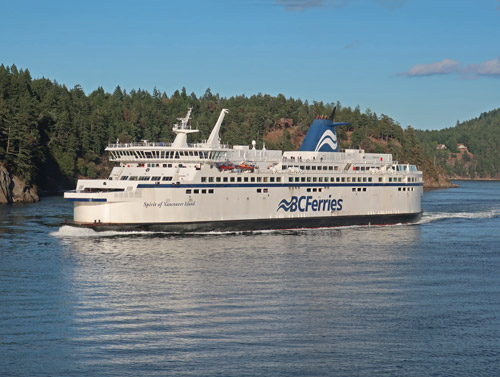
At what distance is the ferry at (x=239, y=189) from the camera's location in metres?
44.4

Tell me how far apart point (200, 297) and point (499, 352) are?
11806mm

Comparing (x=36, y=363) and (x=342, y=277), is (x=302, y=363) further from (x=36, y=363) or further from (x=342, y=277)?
(x=342, y=277)

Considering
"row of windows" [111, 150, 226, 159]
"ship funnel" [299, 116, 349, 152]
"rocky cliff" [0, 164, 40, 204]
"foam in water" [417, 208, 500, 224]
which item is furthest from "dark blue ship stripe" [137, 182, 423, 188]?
"rocky cliff" [0, 164, 40, 204]

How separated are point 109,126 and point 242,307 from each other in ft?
374

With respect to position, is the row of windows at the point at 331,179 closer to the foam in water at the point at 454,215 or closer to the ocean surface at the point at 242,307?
the foam in water at the point at 454,215

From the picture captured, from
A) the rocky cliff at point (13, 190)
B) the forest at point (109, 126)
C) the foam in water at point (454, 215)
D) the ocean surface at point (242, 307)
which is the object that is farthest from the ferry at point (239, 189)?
the forest at point (109, 126)

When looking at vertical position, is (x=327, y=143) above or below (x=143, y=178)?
above

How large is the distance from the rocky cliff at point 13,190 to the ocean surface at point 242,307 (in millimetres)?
35547

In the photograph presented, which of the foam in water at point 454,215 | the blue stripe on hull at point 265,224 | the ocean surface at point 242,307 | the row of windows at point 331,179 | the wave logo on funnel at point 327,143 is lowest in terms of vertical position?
the ocean surface at point 242,307

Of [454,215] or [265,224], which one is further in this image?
[454,215]

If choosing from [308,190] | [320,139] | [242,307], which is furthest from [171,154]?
[242,307]

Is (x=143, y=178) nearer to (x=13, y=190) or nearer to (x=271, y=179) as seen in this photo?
(x=271, y=179)

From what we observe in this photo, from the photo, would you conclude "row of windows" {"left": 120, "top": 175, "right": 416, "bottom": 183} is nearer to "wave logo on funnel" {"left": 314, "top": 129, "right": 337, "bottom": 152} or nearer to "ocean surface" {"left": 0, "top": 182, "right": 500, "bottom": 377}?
"ocean surface" {"left": 0, "top": 182, "right": 500, "bottom": 377}

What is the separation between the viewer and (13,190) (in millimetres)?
79688
